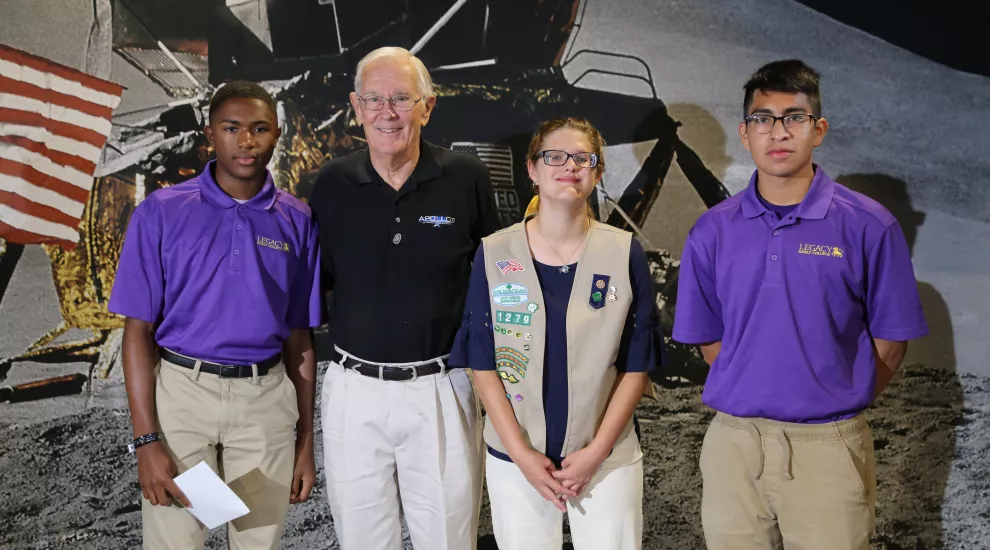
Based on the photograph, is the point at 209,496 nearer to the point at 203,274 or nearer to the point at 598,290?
the point at 203,274

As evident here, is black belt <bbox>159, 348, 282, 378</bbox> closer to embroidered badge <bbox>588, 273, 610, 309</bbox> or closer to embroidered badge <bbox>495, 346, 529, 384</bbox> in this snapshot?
embroidered badge <bbox>495, 346, 529, 384</bbox>

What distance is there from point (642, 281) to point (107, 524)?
2.44 meters

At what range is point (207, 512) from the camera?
2.13 meters

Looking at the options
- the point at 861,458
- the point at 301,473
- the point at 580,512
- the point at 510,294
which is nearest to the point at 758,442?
the point at 861,458

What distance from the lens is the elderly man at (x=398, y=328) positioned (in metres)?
2.23

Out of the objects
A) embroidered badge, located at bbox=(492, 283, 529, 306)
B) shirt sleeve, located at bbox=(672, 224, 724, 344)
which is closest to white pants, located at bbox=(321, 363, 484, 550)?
embroidered badge, located at bbox=(492, 283, 529, 306)

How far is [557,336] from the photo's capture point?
79.7 inches

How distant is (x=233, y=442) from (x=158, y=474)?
21cm

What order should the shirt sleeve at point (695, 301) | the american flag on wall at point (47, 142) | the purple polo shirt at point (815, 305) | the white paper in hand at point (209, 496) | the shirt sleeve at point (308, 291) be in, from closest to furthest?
1. the purple polo shirt at point (815, 305)
2. the white paper in hand at point (209, 496)
3. the shirt sleeve at point (695, 301)
4. the shirt sleeve at point (308, 291)
5. the american flag on wall at point (47, 142)

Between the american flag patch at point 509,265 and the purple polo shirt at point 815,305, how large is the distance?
58 centimetres

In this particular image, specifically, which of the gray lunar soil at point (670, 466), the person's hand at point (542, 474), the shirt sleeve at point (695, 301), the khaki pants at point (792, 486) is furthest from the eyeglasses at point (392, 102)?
the gray lunar soil at point (670, 466)

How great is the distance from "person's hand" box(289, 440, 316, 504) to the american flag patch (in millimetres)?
865

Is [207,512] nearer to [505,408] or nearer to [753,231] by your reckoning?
[505,408]

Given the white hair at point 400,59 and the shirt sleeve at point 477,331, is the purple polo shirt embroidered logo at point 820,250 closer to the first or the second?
the shirt sleeve at point 477,331
